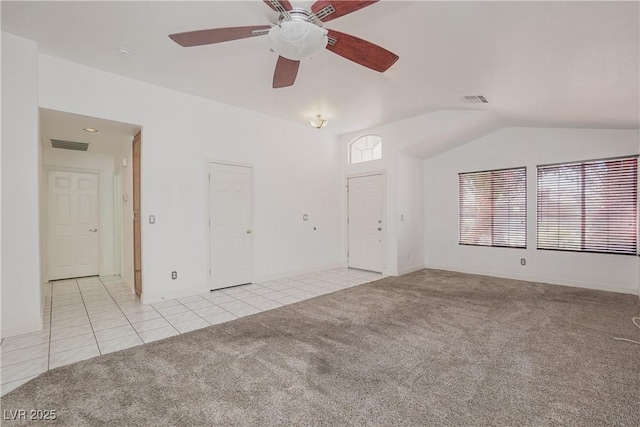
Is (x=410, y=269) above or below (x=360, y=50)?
below

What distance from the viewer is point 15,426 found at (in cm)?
164

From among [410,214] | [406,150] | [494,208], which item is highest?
[406,150]

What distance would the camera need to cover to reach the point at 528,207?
5.23 meters

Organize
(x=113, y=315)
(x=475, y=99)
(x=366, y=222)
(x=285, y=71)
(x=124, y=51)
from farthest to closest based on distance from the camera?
(x=366, y=222) < (x=475, y=99) < (x=113, y=315) < (x=124, y=51) < (x=285, y=71)

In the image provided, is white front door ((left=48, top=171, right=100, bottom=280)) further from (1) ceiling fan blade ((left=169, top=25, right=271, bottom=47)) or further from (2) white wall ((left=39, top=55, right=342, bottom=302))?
(1) ceiling fan blade ((left=169, top=25, right=271, bottom=47))

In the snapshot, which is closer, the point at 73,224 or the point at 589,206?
the point at 589,206

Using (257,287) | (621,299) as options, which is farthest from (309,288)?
(621,299)

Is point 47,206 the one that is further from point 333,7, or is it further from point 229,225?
point 333,7

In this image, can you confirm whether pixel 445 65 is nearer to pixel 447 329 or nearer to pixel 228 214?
pixel 447 329

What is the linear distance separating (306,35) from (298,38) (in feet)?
0.21

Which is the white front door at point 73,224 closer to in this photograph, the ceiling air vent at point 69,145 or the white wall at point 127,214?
the ceiling air vent at point 69,145

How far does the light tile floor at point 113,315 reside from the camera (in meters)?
2.50

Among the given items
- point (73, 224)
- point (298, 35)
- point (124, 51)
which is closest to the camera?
point (298, 35)

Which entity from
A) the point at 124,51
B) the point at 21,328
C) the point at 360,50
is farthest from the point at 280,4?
the point at 21,328
